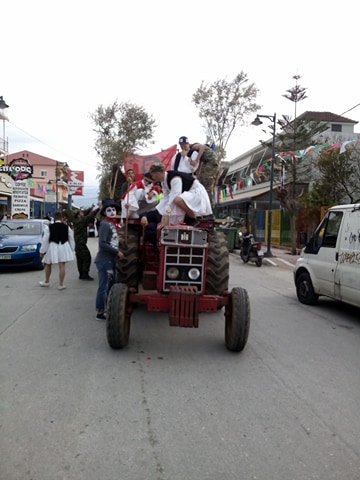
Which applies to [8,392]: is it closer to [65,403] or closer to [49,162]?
[65,403]

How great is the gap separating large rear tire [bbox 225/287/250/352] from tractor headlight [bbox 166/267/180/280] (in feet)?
2.49

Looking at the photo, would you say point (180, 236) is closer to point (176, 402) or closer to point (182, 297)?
point (182, 297)

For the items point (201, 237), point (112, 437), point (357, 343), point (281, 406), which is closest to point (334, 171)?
point (357, 343)

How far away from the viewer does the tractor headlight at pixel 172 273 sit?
5066 millimetres

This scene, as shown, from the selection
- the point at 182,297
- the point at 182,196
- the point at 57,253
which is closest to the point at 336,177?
the point at 57,253

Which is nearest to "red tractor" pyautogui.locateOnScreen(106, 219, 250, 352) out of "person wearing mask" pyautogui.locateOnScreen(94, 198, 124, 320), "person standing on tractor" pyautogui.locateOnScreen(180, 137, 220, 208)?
"person wearing mask" pyautogui.locateOnScreen(94, 198, 124, 320)

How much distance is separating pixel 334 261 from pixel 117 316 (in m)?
4.48

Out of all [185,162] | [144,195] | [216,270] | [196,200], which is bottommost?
[216,270]

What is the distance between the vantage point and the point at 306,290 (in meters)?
8.55

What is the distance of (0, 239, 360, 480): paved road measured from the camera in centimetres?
285

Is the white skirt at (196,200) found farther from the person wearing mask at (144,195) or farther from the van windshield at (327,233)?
the van windshield at (327,233)

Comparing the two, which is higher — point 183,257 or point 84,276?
point 183,257

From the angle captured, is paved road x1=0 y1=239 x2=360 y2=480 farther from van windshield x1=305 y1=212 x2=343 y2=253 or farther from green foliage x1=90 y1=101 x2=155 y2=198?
green foliage x1=90 y1=101 x2=155 y2=198

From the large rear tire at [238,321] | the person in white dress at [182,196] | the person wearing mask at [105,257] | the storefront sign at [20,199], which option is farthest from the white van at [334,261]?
the storefront sign at [20,199]
